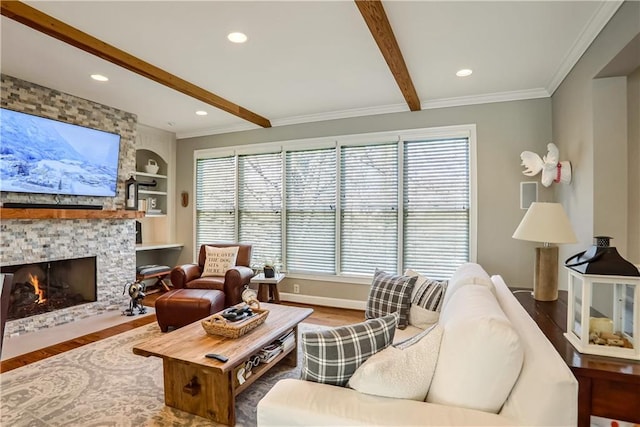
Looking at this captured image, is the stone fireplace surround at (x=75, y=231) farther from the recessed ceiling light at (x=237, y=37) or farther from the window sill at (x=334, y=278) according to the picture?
the recessed ceiling light at (x=237, y=37)

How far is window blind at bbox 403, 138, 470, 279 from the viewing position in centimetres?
391

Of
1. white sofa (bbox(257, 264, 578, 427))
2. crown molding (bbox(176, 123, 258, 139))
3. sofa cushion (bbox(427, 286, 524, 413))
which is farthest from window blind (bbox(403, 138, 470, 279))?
sofa cushion (bbox(427, 286, 524, 413))

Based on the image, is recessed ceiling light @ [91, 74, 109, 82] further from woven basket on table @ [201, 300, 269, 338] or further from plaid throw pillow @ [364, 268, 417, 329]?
plaid throw pillow @ [364, 268, 417, 329]

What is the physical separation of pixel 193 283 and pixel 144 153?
2.99 metres

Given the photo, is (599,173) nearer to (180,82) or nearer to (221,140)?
(180,82)

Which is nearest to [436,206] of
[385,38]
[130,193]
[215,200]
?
[385,38]

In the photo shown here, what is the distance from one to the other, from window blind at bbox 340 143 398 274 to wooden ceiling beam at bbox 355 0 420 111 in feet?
3.56

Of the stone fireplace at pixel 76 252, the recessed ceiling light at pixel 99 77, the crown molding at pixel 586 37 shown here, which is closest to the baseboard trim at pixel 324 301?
the stone fireplace at pixel 76 252

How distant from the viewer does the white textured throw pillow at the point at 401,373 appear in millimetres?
1219

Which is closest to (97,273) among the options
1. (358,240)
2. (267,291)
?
(267,291)

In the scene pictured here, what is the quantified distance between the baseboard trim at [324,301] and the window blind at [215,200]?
1.31 m

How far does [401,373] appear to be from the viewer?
4.01ft

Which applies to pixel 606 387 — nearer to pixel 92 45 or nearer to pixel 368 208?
pixel 368 208

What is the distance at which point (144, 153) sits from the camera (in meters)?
5.60
